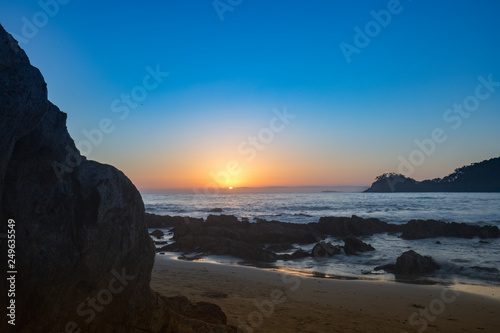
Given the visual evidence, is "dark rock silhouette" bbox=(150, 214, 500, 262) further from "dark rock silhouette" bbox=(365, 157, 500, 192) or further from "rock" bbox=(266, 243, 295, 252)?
"dark rock silhouette" bbox=(365, 157, 500, 192)

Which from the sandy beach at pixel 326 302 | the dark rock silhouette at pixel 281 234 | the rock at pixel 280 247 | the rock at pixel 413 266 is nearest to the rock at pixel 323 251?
the dark rock silhouette at pixel 281 234

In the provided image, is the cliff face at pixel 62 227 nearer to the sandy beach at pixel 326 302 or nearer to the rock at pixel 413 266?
the sandy beach at pixel 326 302

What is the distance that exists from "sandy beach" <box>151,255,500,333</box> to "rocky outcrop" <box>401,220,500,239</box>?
1549 centimetres

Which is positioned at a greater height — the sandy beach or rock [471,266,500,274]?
the sandy beach

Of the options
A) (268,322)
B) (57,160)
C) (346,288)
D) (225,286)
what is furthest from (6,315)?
(346,288)

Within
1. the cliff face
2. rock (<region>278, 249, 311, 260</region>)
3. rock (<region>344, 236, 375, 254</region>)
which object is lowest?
rock (<region>278, 249, 311, 260</region>)

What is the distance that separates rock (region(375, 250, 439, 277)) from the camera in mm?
14848

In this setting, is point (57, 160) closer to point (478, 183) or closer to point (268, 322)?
point (268, 322)

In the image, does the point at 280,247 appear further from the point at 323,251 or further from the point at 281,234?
the point at 323,251

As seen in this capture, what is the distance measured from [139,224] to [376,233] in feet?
92.7

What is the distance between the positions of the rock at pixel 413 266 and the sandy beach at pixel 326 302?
289 cm

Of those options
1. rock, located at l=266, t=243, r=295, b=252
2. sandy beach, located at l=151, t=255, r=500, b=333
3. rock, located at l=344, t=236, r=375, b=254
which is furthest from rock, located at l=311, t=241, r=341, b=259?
sandy beach, located at l=151, t=255, r=500, b=333

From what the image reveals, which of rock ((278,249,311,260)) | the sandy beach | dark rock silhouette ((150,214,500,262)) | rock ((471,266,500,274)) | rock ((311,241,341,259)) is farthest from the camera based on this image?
dark rock silhouette ((150,214,500,262))

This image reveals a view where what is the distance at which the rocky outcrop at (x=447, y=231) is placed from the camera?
2539 cm
